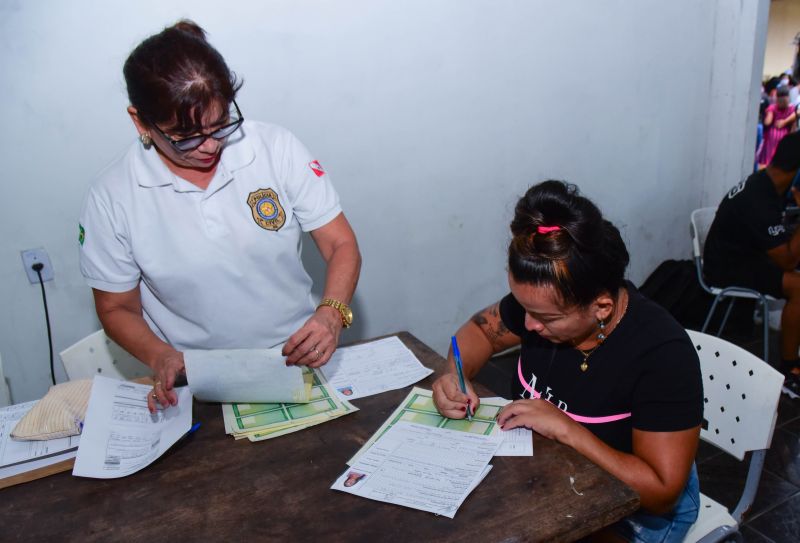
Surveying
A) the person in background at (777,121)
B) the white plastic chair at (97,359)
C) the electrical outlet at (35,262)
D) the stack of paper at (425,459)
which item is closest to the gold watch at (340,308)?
the stack of paper at (425,459)

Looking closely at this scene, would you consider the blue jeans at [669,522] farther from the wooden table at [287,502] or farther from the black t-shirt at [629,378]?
the wooden table at [287,502]

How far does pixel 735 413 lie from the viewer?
1.45 metres

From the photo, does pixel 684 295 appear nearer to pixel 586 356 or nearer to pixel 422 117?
pixel 422 117

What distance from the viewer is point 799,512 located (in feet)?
7.26

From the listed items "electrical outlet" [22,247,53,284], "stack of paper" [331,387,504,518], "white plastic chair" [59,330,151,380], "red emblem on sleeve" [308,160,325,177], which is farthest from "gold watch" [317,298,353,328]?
"electrical outlet" [22,247,53,284]

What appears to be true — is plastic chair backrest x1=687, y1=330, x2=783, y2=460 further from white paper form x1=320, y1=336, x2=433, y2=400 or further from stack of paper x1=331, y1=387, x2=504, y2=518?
white paper form x1=320, y1=336, x2=433, y2=400

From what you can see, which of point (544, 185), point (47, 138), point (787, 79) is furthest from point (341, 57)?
point (787, 79)

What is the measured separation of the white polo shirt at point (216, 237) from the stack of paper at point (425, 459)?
50 cm

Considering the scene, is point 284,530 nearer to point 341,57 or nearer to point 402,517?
point 402,517

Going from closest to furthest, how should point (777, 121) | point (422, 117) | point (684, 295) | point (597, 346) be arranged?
point (597, 346)
point (422, 117)
point (684, 295)
point (777, 121)

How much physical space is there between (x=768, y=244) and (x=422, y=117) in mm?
1814

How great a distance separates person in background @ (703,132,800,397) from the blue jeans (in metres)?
2.03

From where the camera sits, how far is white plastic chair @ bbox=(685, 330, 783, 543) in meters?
1.35

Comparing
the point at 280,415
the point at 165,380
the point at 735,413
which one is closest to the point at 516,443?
the point at 280,415
